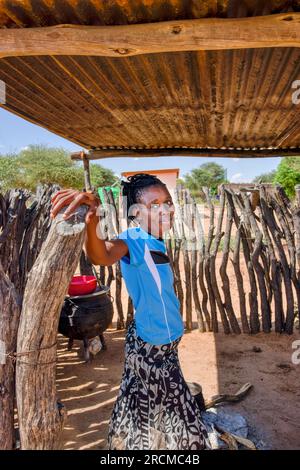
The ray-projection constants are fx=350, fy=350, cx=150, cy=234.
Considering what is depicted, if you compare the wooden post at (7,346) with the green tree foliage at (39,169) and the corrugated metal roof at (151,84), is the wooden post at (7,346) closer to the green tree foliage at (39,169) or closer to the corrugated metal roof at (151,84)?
the corrugated metal roof at (151,84)

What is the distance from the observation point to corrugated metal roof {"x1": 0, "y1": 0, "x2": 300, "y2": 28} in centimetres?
156

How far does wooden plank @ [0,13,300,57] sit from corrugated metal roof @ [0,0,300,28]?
4 cm

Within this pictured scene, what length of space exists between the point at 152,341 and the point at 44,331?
0.61 meters

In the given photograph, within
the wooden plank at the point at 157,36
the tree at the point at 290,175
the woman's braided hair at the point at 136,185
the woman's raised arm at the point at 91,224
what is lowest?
the woman's raised arm at the point at 91,224

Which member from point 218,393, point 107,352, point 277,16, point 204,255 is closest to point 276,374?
point 218,393

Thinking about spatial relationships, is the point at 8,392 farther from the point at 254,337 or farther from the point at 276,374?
the point at 254,337

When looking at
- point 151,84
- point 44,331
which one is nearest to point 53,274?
point 44,331

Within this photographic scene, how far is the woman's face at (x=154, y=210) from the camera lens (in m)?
1.85

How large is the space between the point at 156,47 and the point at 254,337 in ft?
13.2

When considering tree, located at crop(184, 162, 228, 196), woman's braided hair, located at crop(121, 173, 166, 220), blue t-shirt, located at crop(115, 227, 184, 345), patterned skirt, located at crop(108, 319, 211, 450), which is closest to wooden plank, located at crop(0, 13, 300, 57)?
woman's braided hair, located at crop(121, 173, 166, 220)

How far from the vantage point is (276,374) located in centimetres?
378

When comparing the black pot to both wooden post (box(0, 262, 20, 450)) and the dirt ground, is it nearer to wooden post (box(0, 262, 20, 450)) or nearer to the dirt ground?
the dirt ground

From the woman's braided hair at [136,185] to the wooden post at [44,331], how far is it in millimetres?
510

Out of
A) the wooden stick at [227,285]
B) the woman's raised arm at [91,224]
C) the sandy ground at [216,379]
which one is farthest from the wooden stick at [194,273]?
the woman's raised arm at [91,224]
